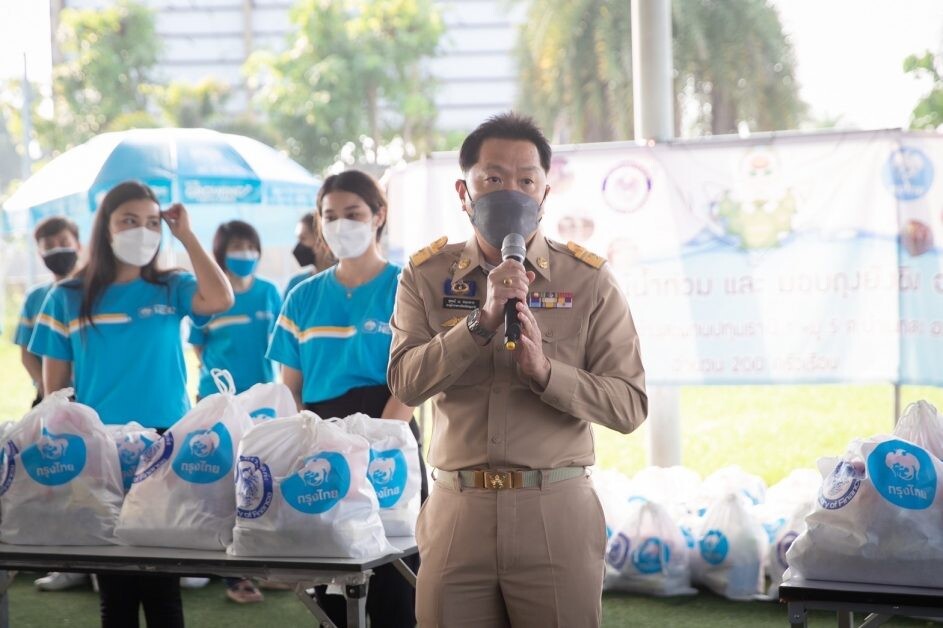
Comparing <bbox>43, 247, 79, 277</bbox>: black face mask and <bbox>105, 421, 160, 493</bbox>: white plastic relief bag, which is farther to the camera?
<bbox>43, 247, 79, 277</bbox>: black face mask

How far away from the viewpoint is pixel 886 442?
8.34 feet

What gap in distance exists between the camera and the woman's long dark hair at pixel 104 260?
142 inches

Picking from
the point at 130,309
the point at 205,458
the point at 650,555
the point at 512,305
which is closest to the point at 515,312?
the point at 512,305

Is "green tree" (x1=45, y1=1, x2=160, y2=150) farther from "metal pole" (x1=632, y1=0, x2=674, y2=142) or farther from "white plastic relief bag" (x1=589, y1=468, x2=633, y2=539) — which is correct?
"white plastic relief bag" (x1=589, y1=468, x2=633, y2=539)

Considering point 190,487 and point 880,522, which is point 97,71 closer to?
point 190,487

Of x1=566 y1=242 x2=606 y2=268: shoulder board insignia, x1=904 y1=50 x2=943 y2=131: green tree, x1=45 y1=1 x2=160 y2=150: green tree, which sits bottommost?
x1=566 y1=242 x2=606 y2=268: shoulder board insignia

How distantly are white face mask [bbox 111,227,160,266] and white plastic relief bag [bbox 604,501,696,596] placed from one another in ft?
7.58

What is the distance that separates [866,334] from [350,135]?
64.9ft

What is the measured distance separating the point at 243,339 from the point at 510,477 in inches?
116

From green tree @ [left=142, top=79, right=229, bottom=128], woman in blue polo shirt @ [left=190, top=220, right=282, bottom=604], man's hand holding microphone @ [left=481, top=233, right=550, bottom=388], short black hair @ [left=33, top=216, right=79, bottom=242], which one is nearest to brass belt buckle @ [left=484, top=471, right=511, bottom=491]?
man's hand holding microphone @ [left=481, top=233, right=550, bottom=388]

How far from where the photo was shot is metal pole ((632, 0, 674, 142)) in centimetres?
566

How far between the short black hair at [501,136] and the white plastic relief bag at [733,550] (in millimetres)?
2762

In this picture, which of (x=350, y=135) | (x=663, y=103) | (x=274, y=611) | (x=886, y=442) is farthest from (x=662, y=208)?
(x=350, y=135)

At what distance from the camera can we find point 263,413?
11.1ft
